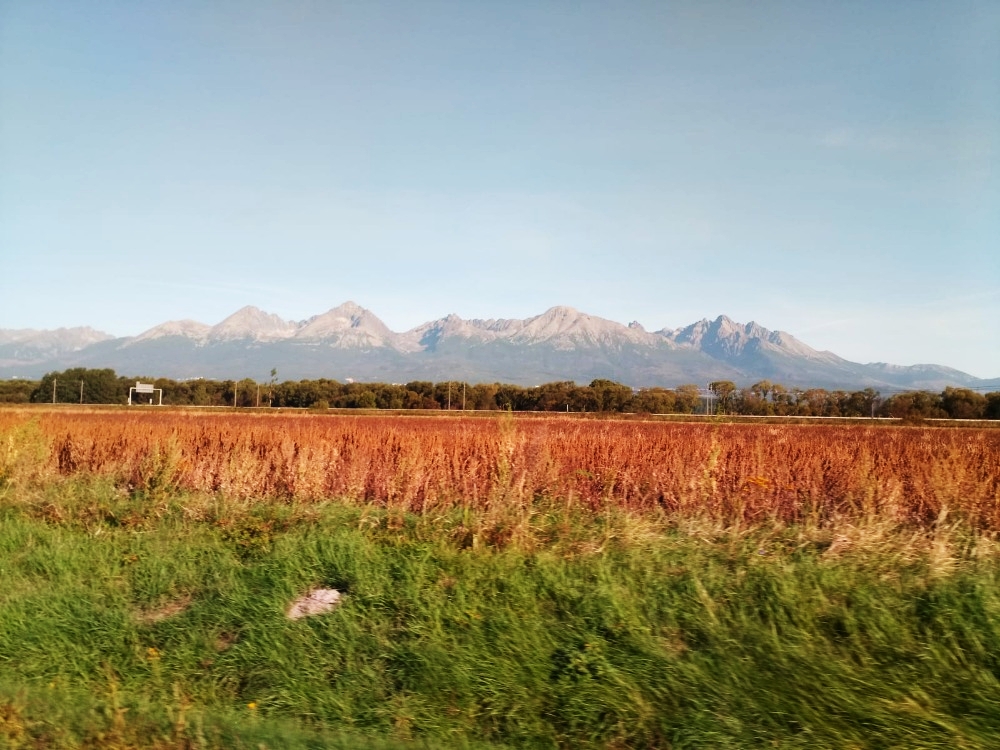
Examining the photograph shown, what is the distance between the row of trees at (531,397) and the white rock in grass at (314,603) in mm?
58927

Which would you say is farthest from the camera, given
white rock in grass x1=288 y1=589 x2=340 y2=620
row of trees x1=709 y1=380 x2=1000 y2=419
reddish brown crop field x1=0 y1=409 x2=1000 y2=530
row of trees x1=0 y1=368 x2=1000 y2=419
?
row of trees x1=0 y1=368 x2=1000 y2=419

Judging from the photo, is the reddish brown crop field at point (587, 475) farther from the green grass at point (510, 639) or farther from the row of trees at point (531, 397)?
the row of trees at point (531, 397)

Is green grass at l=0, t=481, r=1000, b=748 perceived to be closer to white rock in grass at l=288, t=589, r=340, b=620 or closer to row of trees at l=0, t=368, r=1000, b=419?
white rock in grass at l=288, t=589, r=340, b=620

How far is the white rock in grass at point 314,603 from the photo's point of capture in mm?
6341

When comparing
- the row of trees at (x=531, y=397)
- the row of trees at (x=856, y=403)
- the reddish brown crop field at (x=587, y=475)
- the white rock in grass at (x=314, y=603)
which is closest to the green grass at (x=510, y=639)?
the white rock in grass at (x=314, y=603)

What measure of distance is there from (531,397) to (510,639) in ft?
226

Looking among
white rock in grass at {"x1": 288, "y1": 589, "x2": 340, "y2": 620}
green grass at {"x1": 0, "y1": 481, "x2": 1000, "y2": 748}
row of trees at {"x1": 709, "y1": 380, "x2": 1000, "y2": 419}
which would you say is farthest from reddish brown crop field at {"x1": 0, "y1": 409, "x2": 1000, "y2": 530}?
row of trees at {"x1": 709, "y1": 380, "x2": 1000, "y2": 419}

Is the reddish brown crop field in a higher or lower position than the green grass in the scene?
higher

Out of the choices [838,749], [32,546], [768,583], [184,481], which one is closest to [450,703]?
[838,749]

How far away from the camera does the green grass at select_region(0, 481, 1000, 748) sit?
15.1 ft

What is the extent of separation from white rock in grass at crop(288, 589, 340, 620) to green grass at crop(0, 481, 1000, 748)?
121mm

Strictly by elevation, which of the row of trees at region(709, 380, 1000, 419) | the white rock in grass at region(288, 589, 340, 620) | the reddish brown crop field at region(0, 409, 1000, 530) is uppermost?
the row of trees at region(709, 380, 1000, 419)

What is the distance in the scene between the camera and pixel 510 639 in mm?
5586

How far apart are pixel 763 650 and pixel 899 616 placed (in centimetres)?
130
